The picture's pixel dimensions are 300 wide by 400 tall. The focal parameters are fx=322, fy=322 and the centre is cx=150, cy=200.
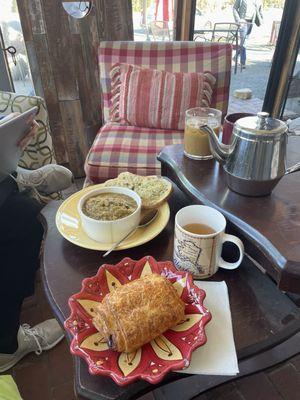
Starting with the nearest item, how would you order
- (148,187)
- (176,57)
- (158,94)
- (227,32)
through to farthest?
(148,187), (158,94), (176,57), (227,32)

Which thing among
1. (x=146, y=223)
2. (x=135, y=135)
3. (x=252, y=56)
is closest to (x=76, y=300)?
(x=146, y=223)

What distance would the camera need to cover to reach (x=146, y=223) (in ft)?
2.74

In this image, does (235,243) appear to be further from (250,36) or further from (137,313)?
(250,36)

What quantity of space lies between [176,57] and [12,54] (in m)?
1.02

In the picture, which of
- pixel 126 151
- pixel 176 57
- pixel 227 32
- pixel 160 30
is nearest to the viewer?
pixel 126 151

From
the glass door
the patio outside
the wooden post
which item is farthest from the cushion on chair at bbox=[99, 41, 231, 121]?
the glass door

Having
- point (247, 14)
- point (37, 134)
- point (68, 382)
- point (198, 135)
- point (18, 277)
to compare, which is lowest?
point (68, 382)

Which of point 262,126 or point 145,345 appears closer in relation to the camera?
point 145,345

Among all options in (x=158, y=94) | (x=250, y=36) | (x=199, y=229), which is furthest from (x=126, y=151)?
(x=250, y=36)

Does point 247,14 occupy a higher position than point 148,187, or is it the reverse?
point 247,14

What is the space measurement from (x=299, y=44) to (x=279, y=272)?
8.37 ft

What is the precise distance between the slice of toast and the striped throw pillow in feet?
3.10

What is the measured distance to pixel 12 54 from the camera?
6.59 ft

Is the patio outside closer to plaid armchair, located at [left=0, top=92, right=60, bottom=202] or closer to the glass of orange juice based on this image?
plaid armchair, located at [left=0, top=92, right=60, bottom=202]
